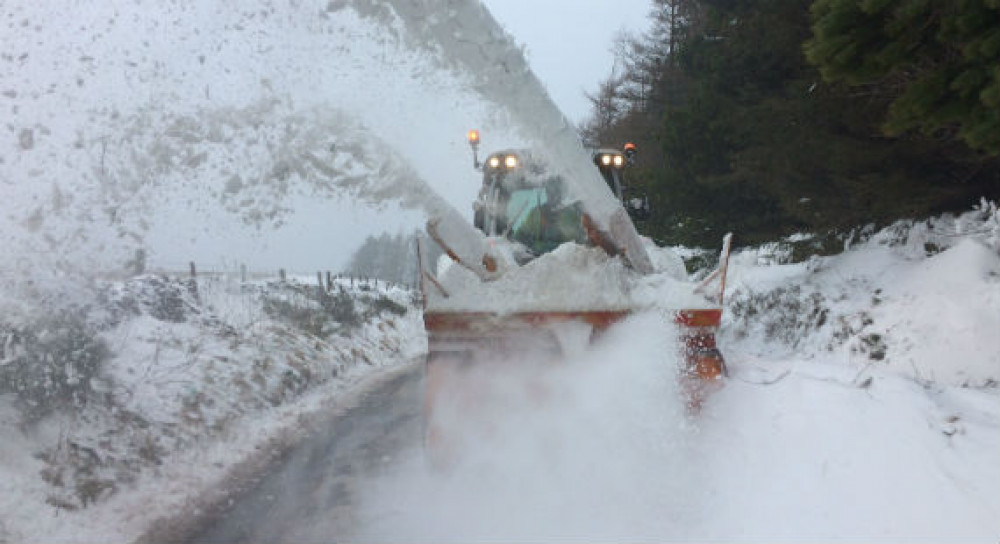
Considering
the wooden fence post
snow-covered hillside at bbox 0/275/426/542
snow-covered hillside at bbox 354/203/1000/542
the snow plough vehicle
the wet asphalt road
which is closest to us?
snow-covered hillside at bbox 354/203/1000/542

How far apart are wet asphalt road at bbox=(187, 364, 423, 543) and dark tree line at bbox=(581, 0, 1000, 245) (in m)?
4.71

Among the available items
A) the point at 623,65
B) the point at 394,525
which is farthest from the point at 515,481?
the point at 623,65

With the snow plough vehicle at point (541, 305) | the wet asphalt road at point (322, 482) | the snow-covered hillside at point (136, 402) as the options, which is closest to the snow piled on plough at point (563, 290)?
the snow plough vehicle at point (541, 305)

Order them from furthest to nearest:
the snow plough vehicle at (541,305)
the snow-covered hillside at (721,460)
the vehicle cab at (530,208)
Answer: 1. the vehicle cab at (530,208)
2. the snow plough vehicle at (541,305)
3. the snow-covered hillside at (721,460)

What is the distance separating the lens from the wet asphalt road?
392 centimetres

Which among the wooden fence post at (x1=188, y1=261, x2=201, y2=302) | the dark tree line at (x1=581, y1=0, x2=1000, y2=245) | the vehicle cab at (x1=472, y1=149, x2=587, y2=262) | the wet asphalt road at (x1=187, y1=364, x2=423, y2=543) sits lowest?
the wet asphalt road at (x1=187, y1=364, x2=423, y2=543)

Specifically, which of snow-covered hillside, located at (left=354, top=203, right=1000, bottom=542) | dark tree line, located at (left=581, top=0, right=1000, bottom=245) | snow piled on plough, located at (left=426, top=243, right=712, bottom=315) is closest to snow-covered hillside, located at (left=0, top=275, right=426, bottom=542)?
snow-covered hillside, located at (left=354, top=203, right=1000, bottom=542)

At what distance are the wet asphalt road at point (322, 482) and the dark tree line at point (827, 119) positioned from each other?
4.71m

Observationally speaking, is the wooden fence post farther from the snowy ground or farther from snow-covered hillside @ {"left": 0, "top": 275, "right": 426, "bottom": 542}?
the snowy ground

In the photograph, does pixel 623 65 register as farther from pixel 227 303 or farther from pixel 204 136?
pixel 204 136

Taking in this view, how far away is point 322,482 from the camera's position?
191 inches

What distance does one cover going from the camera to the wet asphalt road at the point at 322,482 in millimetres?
3918

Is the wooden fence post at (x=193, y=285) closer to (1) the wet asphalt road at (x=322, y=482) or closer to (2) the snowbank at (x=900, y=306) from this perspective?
(1) the wet asphalt road at (x=322, y=482)

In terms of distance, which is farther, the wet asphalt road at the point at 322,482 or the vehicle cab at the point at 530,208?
the vehicle cab at the point at 530,208
